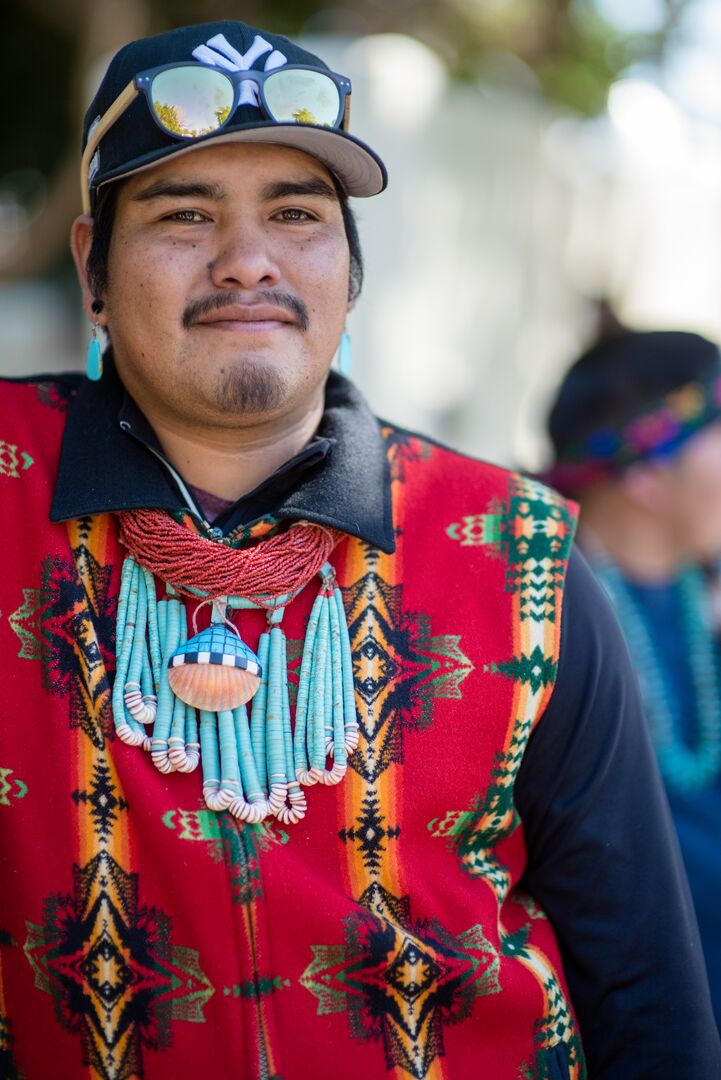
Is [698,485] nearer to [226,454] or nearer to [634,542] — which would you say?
[634,542]

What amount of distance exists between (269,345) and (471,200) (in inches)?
179

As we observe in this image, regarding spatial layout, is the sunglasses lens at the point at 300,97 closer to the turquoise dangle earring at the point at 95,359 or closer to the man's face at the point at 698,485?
the turquoise dangle earring at the point at 95,359

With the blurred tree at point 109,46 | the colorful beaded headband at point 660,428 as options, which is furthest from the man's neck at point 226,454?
the blurred tree at point 109,46

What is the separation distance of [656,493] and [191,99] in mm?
2094

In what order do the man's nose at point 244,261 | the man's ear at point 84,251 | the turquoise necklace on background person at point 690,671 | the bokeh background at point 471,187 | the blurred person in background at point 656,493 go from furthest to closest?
1. the bokeh background at point 471,187
2. the blurred person in background at point 656,493
3. the turquoise necklace on background person at point 690,671
4. the man's ear at point 84,251
5. the man's nose at point 244,261

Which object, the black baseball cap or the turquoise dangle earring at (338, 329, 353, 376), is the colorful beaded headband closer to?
the turquoise dangle earring at (338, 329, 353, 376)

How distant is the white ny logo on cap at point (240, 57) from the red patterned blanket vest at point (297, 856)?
2.22 feet

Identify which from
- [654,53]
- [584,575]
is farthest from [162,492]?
[654,53]

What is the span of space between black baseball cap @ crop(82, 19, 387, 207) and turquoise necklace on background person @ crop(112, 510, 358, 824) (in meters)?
0.62

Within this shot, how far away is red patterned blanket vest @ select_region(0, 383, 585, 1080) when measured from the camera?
1.80 m

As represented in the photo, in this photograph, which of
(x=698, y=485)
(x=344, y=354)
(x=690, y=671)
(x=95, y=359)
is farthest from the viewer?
(x=698, y=485)

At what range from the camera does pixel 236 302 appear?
192cm

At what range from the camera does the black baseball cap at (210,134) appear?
75.5 inches

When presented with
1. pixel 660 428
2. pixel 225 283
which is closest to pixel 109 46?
pixel 660 428
